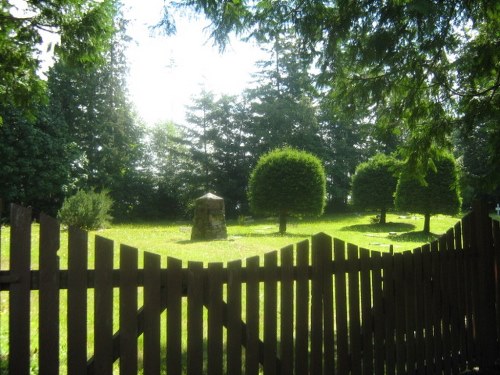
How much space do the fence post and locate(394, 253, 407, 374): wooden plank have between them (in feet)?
3.36

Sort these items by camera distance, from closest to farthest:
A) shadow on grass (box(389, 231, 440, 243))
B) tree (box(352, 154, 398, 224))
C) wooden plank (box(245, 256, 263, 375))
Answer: wooden plank (box(245, 256, 263, 375)) → shadow on grass (box(389, 231, 440, 243)) → tree (box(352, 154, 398, 224))

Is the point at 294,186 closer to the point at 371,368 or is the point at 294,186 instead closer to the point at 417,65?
the point at 417,65

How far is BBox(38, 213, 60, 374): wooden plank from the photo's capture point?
8.23 feet

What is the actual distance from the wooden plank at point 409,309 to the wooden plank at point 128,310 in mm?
2306

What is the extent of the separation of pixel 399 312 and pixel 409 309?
0.42 ft

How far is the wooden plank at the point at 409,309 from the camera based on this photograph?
375 centimetres

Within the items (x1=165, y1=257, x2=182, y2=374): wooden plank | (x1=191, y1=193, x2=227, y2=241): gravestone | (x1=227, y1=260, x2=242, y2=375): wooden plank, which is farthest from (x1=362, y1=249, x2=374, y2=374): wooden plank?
(x1=191, y1=193, x2=227, y2=241): gravestone

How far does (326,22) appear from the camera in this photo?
4.94 meters

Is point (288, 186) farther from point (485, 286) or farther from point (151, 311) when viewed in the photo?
point (151, 311)

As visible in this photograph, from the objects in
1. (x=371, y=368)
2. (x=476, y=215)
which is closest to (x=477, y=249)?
(x=476, y=215)

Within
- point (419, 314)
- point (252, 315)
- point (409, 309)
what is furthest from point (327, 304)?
point (419, 314)

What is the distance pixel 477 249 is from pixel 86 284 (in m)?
3.61

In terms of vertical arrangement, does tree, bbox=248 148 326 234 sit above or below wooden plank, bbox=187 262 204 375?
above

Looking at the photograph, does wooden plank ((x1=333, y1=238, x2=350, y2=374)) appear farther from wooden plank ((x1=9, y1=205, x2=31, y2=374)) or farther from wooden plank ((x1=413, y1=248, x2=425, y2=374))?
wooden plank ((x1=9, y1=205, x2=31, y2=374))
